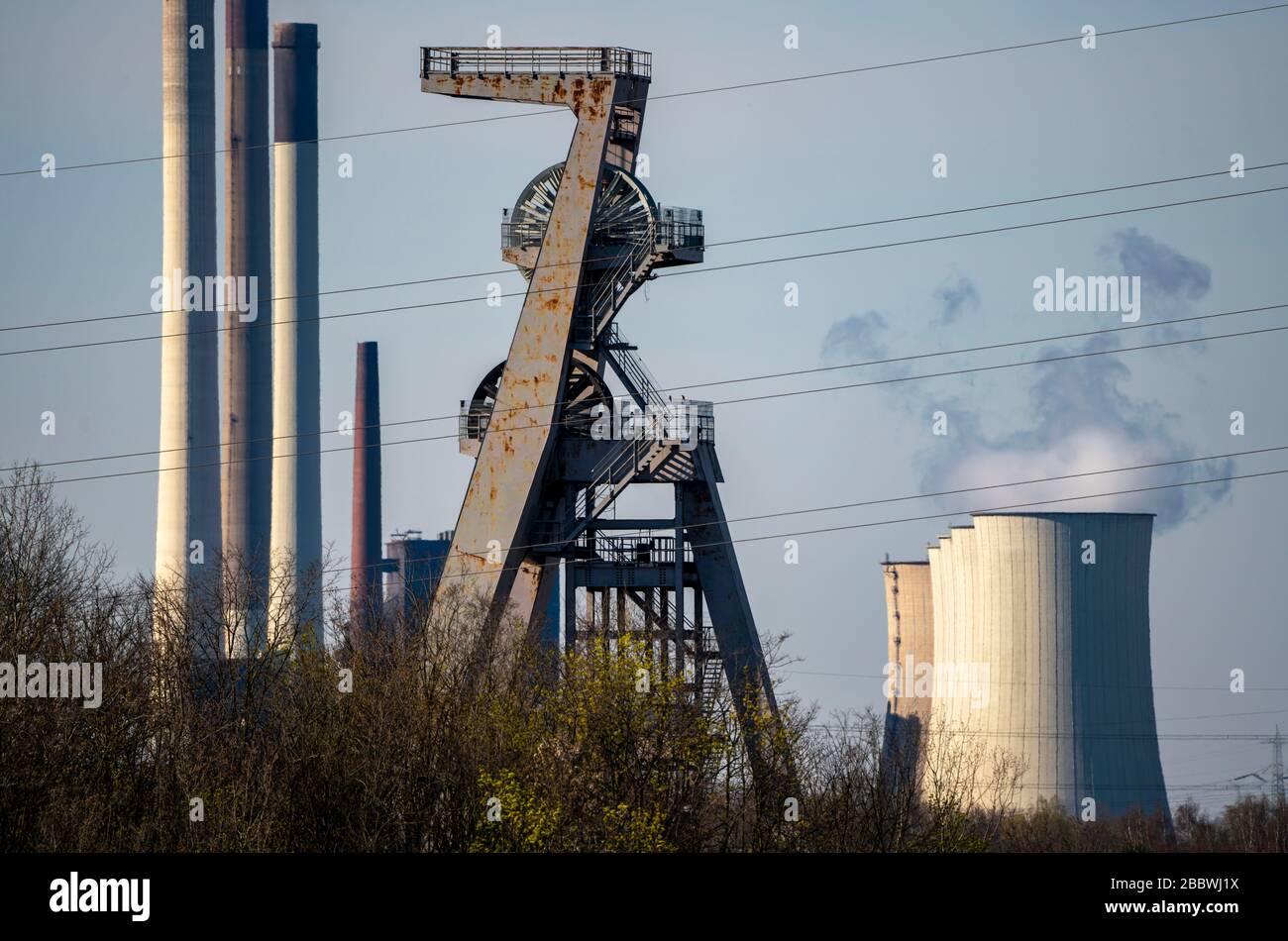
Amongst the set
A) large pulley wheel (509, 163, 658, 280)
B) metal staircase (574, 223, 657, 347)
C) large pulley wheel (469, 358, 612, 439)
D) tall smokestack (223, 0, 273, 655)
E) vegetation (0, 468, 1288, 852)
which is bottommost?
vegetation (0, 468, 1288, 852)

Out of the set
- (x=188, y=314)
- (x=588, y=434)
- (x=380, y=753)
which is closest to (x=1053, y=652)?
(x=588, y=434)

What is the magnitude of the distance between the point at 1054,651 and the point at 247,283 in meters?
40.3

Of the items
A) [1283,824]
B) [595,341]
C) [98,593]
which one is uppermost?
[595,341]

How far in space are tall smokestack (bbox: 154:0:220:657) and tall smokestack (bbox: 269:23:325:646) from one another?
8517 millimetres

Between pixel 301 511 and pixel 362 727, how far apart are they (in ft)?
206

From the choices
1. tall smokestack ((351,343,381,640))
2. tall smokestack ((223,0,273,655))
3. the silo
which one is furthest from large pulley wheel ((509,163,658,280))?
tall smokestack ((351,343,381,640))

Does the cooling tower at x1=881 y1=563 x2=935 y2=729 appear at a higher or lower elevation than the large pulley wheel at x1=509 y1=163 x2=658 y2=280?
lower

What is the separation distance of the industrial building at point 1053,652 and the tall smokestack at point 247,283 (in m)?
34.5

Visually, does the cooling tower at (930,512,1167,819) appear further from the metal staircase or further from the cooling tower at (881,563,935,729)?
the metal staircase

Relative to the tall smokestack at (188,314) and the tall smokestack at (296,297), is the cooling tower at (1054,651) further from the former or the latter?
the tall smokestack at (296,297)

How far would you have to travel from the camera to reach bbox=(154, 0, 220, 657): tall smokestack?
7200 cm
